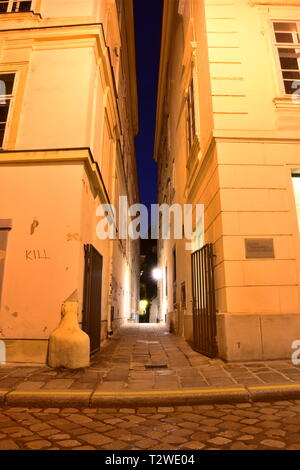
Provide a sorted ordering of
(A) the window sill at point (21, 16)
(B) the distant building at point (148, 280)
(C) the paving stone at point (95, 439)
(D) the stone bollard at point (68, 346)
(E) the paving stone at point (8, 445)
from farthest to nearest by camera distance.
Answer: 1. (B) the distant building at point (148, 280)
2. (A) the window sill at point (21, 16)
3. (D) the stone bollard at point (68, 346)
4. (C) the paving stone at point (95, 439)
5. (E) the paving stone at point (8, 445)

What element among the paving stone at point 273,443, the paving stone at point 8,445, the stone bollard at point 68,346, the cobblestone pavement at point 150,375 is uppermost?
the stone bollard at point 68,346

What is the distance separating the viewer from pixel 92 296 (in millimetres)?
7145

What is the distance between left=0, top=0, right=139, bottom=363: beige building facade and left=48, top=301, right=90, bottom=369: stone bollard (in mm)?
344

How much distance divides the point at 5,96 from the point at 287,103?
23.5 feet

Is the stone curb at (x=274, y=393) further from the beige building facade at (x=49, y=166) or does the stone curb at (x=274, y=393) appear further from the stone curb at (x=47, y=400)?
the beige building facade at (x=49, y=166)

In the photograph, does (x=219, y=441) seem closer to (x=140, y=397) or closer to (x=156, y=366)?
(x=140, y=397)

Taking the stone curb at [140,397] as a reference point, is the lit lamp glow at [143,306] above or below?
above

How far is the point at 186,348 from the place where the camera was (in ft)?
25.0

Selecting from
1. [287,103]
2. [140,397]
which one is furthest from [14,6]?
[140,397]

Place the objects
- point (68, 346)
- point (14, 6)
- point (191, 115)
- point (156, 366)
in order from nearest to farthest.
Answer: point (68, 346)
point (156, 366)
point (14, 6)
point (191, 115)

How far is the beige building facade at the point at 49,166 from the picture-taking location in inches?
238

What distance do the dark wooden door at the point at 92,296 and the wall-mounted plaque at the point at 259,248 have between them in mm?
3462

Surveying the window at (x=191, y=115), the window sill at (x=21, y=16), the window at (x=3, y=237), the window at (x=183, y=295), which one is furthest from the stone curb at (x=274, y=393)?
the window sill at (x=21, y=16)

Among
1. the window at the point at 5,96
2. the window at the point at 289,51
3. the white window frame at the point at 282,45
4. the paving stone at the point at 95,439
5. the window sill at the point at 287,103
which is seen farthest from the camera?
the window at the point at 5,96
